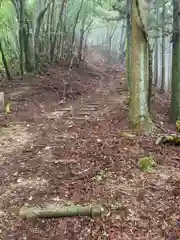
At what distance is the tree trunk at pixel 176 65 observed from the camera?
33.7ft

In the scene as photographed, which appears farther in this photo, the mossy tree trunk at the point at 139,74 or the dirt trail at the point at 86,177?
the mossy tree trunk at the point at 139,74

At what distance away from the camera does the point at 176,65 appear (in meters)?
10.8

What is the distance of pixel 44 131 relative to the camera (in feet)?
31.0

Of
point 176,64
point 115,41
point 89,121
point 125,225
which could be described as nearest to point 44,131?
point 89,121

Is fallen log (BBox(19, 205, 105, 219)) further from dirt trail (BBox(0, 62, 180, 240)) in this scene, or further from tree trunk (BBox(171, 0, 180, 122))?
tree trunk (BBox(171, 0, 180, 122))

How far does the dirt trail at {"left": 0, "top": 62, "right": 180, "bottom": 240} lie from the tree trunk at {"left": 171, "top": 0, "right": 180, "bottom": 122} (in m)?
1.70

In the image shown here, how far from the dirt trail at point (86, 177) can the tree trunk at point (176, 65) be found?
5.56 ft

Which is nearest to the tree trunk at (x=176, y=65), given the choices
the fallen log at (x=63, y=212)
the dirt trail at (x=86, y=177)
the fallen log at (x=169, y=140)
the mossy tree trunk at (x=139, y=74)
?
the dirt trail at (x=86, y=177)

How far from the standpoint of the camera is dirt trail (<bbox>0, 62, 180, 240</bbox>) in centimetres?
473

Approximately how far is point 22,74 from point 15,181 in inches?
424

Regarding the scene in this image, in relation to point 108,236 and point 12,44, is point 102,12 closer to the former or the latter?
point 12,44

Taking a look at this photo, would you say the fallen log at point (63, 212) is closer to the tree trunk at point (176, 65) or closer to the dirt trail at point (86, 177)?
the dirt trail at point (86, 177)

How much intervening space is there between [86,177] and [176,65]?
603cm

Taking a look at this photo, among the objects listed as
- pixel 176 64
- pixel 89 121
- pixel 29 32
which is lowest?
pixel 89 121
